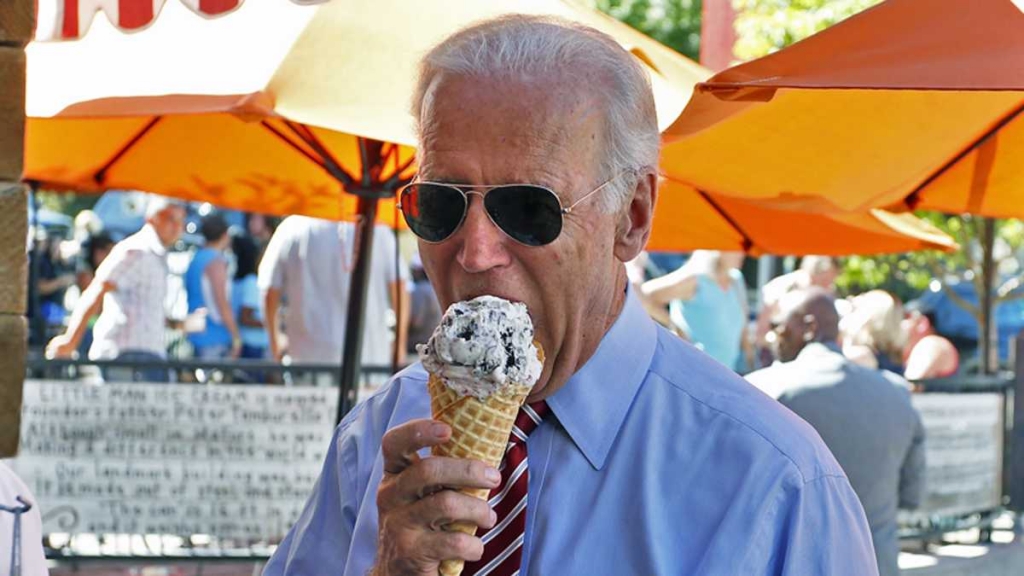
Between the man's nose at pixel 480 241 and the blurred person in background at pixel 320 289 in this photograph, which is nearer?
the man's nose at pixel 480 241

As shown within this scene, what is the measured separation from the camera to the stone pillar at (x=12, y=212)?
2918mm

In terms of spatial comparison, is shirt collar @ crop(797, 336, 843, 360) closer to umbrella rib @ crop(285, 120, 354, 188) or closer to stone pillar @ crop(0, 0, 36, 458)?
umbrella rib @ crop(285, 120, 354, 188)

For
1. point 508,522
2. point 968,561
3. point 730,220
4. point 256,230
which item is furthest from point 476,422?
point 256,230

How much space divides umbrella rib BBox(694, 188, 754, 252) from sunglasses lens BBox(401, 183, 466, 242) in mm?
5171

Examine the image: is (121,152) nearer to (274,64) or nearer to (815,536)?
(274,64)

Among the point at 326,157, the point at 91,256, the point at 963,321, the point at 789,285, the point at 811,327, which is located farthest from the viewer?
the point at 963,321

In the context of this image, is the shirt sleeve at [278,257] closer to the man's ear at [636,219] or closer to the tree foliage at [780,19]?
the man's ear at [636,219]

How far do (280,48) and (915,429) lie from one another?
3.52 meters

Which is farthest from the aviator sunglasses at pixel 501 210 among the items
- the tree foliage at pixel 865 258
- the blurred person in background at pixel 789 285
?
the tree foliage at pixel 865 258

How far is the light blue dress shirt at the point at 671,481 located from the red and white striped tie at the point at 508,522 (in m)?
0.04

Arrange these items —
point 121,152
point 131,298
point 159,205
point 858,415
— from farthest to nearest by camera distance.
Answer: point 159,205
point 131,298
point 121,152
point 858,415

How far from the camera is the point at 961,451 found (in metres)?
9.89

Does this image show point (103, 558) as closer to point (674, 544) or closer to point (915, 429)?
point (915, 429)

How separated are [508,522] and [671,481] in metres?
0.23
